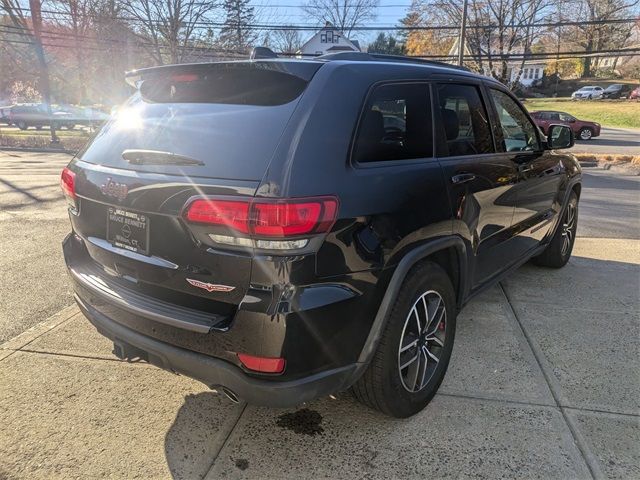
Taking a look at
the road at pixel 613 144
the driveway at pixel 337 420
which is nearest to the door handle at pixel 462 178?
the driveway at pixel 337 420

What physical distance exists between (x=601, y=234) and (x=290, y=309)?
20.3ft

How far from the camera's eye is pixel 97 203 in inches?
A: 97.6

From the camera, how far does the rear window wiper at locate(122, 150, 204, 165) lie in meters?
2.16

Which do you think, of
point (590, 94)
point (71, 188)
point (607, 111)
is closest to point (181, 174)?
point (71, 188)

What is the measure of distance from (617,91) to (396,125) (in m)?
62.0

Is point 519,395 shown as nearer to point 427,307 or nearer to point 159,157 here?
point 427,307

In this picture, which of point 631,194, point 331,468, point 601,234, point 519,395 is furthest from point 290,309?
point 631,194

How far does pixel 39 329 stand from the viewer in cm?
363

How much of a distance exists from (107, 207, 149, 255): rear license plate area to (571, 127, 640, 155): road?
65.9 feet

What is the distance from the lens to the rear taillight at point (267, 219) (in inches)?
75.5

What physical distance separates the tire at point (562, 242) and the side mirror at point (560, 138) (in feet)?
2.52

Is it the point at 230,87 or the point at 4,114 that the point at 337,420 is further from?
the point at 4,114

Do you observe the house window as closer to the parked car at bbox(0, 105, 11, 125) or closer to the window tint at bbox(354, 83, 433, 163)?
the window tint at bbox(354, 83, 433, 163)

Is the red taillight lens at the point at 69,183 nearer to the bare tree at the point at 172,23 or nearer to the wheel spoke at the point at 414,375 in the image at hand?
the wheel spoke at the point at 414,375
